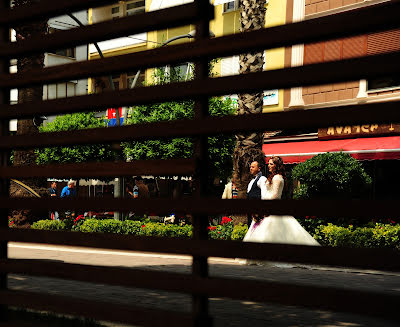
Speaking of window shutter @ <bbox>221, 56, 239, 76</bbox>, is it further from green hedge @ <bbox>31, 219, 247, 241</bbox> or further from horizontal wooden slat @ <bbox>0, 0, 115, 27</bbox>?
horizontal wooden slat @ <bbox>0, 0, 115, 27</bbox>

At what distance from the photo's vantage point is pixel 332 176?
12555 millimetres

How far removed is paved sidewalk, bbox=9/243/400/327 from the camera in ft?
16.1

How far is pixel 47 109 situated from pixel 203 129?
101 centimetres

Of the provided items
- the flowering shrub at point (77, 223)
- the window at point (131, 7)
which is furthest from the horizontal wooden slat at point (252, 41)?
the window at point (131, 7)

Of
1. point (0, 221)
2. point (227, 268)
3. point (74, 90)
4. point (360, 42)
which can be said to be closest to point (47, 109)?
point (0, 221)

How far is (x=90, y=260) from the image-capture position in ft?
33.3

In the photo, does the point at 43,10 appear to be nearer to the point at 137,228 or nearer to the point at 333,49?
the point at 137,228

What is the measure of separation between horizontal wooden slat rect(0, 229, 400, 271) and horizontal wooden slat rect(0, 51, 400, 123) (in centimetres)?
63

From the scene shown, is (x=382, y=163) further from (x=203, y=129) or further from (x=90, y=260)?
(x=203, y=129)

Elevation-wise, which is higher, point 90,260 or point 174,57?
point 174,57

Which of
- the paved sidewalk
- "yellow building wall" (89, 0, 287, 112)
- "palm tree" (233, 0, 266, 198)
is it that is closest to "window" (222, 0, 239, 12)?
"yellow building wall" (89, 0, 287, 112)

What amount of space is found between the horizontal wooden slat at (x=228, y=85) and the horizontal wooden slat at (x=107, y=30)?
0.30m

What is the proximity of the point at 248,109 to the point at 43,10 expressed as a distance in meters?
11.2

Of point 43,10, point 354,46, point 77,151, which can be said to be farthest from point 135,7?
point 43,10
